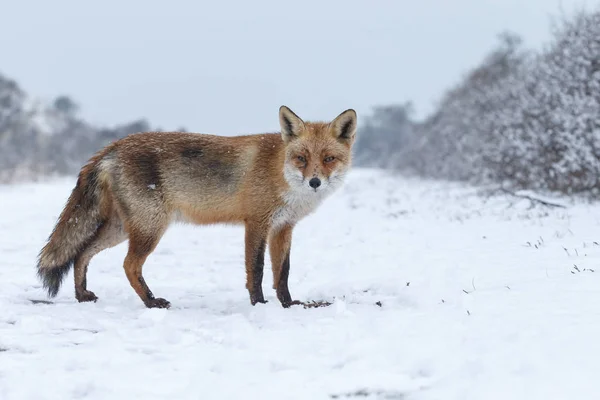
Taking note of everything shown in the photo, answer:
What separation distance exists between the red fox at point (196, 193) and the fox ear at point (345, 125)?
0.04 ft

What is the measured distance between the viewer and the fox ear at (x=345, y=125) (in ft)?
20.1

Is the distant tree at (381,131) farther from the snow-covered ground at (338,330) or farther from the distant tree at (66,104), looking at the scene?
the snow-covered ground at (338,330)

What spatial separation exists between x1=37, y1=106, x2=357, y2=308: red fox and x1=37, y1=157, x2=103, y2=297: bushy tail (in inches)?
0.4

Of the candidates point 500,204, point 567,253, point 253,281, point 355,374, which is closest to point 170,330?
point 253,281

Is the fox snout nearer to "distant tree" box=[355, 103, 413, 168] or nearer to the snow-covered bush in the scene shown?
the snow-covered bush

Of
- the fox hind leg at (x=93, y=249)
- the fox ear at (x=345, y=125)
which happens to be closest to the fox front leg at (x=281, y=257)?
the fox ear at (x=345, y=125)

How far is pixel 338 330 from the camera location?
177 inches

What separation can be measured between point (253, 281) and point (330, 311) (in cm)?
103

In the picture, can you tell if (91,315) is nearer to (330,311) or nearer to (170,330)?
(170,330)

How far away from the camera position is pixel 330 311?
5211 millimetres

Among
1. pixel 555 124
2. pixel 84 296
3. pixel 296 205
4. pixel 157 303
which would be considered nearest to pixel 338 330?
pixel 296 205

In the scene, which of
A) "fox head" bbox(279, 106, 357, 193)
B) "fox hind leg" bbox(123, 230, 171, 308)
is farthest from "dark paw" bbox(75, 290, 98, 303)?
"fox head" bbox(279, 106, 357, 193)

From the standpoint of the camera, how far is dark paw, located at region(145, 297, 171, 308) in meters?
5.77

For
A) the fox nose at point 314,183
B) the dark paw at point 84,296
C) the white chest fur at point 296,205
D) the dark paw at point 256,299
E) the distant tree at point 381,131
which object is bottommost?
the distant tree at point 381,131
